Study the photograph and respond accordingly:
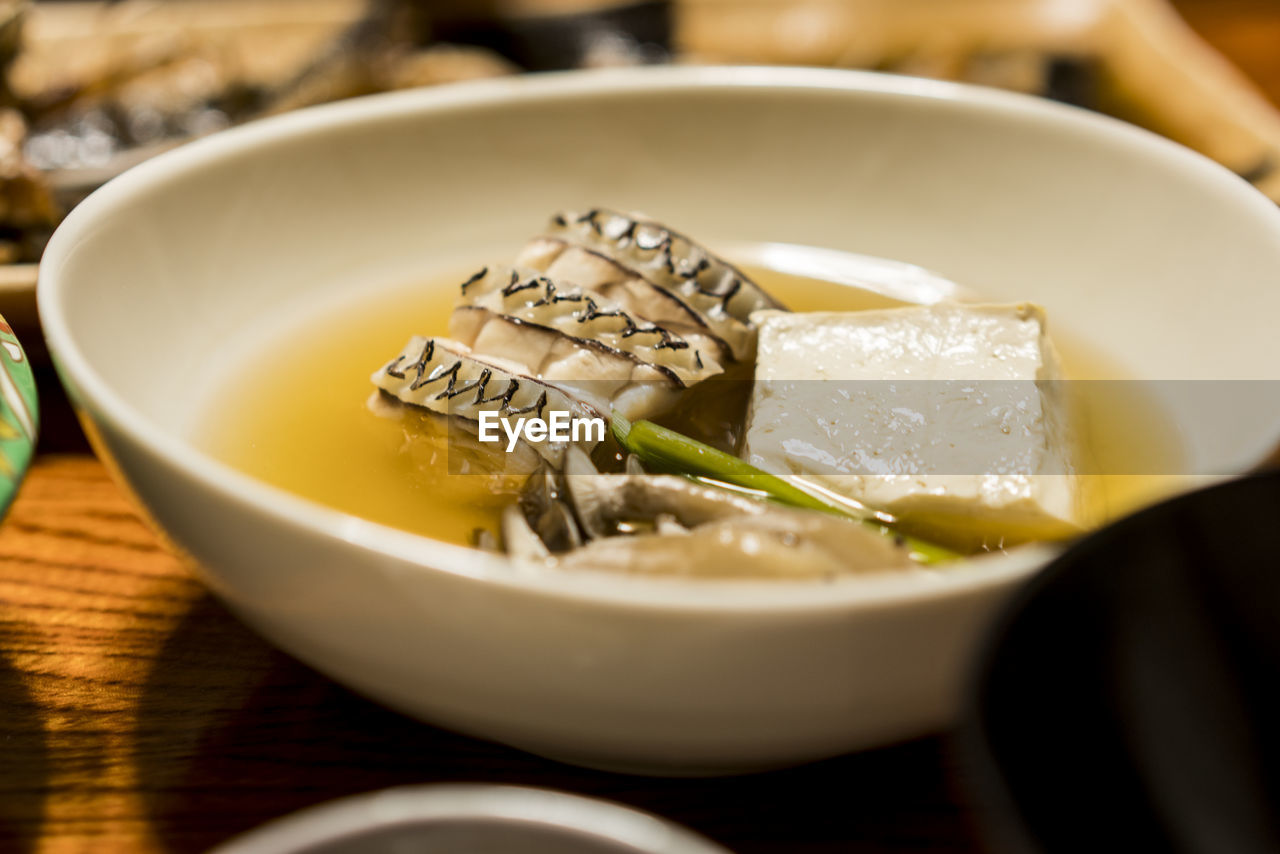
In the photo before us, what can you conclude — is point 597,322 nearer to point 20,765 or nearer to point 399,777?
point 399,777

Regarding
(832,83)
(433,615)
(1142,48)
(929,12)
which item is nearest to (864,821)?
(433,615)

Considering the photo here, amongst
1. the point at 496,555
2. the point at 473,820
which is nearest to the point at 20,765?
the point at 496,555

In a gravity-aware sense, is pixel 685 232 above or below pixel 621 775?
above

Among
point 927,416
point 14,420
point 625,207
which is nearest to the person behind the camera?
point 14,420

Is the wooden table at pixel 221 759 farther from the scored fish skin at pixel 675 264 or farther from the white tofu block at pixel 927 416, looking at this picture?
the scored fish skin at pixel 675 264

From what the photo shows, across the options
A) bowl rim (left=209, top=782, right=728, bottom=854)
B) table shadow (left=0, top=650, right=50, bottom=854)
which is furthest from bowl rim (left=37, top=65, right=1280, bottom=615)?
table shadow (left=0, top=650, right=50, bottom=854)

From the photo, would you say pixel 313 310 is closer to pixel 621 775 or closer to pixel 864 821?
pixel 621 775
